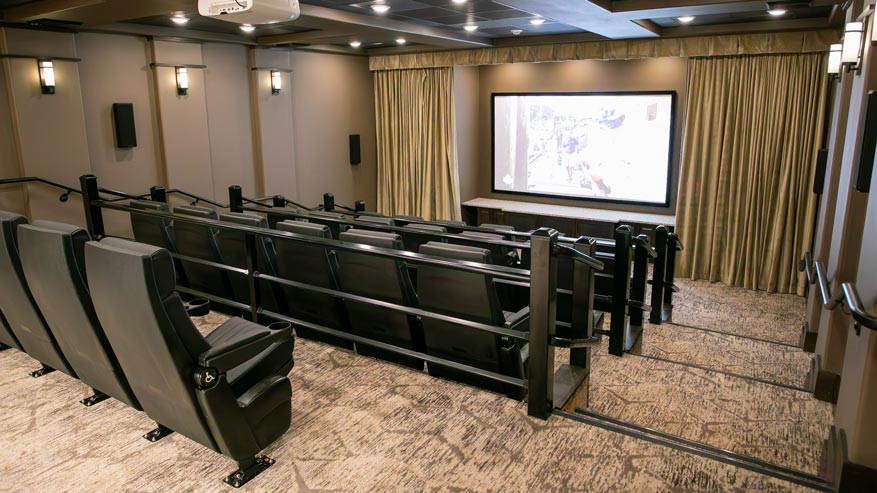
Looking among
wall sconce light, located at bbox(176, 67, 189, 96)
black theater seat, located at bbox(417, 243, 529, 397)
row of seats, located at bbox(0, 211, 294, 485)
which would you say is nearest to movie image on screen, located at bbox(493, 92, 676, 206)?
wall sconce light, located at bbox(176, 67, 189, 96)

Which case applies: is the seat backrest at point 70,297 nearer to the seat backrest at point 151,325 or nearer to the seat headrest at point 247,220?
the seat backrest at point 151,325

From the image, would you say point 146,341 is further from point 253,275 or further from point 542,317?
point 542,317

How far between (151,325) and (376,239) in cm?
135

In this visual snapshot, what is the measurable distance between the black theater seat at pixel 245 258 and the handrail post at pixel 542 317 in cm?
191

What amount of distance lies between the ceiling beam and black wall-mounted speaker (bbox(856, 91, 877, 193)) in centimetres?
485

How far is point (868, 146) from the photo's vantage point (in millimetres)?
2945

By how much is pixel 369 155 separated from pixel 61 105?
467cm

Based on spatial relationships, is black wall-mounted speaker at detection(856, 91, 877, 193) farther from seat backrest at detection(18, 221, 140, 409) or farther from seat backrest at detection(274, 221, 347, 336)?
seat backrest at detection(18, 221, 140, 409)

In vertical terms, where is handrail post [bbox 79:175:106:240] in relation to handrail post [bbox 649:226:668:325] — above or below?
above

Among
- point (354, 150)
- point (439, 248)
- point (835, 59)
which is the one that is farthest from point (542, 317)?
point (354, 150)

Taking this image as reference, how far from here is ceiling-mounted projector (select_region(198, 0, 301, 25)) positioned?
277cm

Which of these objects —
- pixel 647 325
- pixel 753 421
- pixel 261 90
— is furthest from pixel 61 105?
pixel 753 421

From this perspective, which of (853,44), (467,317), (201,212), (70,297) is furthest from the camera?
(201,212)

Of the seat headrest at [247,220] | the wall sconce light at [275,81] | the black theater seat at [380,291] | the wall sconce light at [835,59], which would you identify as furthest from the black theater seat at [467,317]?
the wall sconce light at [275,81]
